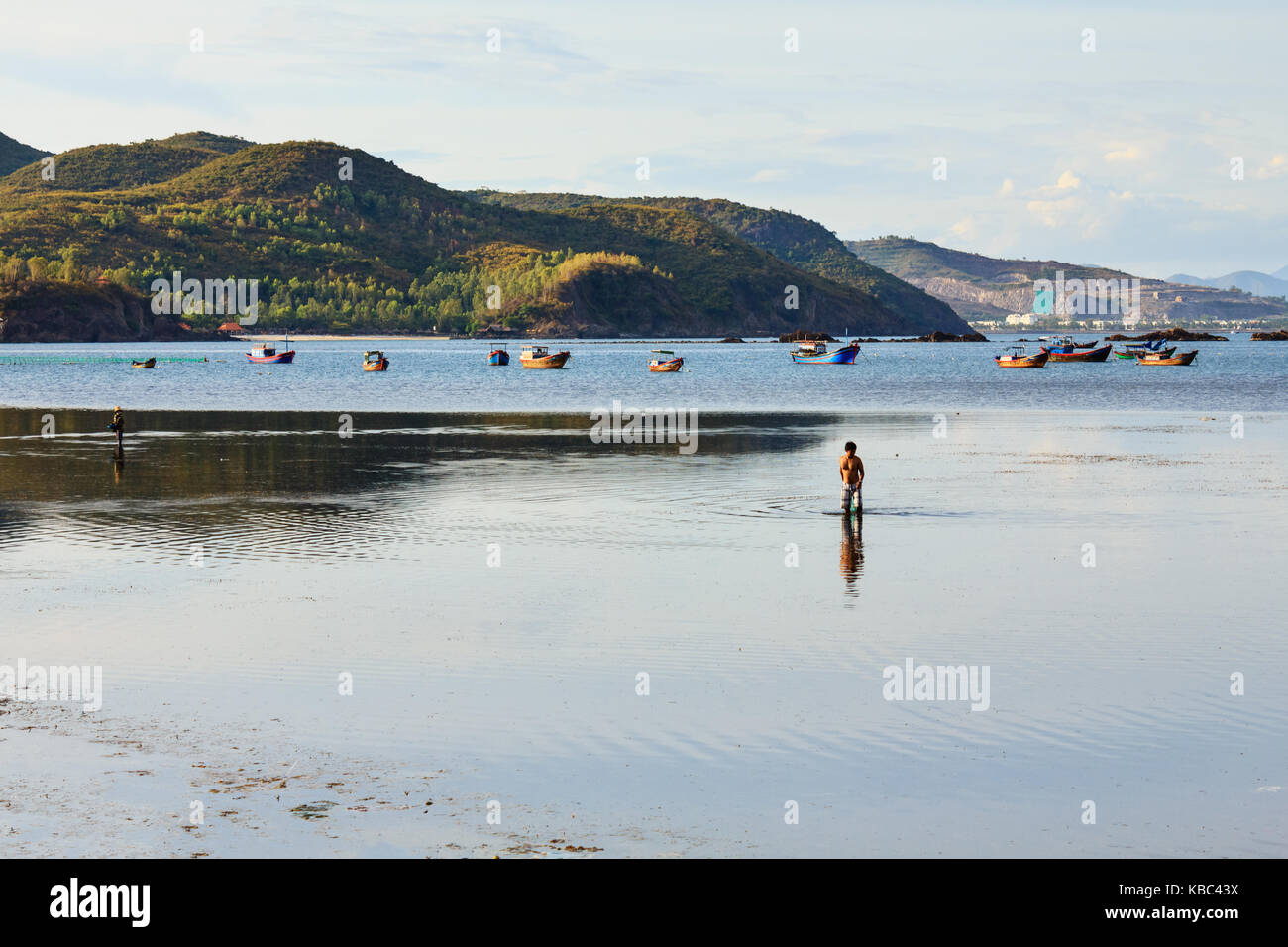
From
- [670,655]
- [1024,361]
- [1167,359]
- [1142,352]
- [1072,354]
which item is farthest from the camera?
[1072,354]

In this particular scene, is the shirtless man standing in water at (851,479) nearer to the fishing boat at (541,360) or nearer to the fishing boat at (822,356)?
the fishing boat at (541,360)

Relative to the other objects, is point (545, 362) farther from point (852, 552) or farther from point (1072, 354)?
point (852, 552)

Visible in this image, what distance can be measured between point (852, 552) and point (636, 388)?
83530mm

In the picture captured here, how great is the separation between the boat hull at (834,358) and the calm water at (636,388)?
254 centimetres

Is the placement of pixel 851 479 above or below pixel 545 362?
below

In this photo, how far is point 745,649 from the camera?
58.3 feet

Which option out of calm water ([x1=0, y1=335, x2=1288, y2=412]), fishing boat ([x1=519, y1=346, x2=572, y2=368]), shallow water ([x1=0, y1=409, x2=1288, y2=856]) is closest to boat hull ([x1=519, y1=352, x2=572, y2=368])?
fishing boat ([x1=519, y1=346, x2=572, y2=368])

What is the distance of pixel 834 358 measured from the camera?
16900 cm

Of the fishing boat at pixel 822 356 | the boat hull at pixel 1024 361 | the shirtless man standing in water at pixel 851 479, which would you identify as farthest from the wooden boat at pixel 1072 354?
the shirtless man standing in water at pixel 851 479

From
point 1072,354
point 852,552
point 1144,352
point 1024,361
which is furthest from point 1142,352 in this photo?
point 852,552

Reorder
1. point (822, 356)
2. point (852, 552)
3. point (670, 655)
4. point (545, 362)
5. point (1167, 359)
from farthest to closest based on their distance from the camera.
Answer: point (822, 356) → point (1167, 359) → point (545, 362) → point (852, 552) → point (670, 655)

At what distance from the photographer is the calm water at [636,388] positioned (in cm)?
8550

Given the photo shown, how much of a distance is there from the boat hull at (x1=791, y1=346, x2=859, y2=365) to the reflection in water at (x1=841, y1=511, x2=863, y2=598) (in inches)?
5092
